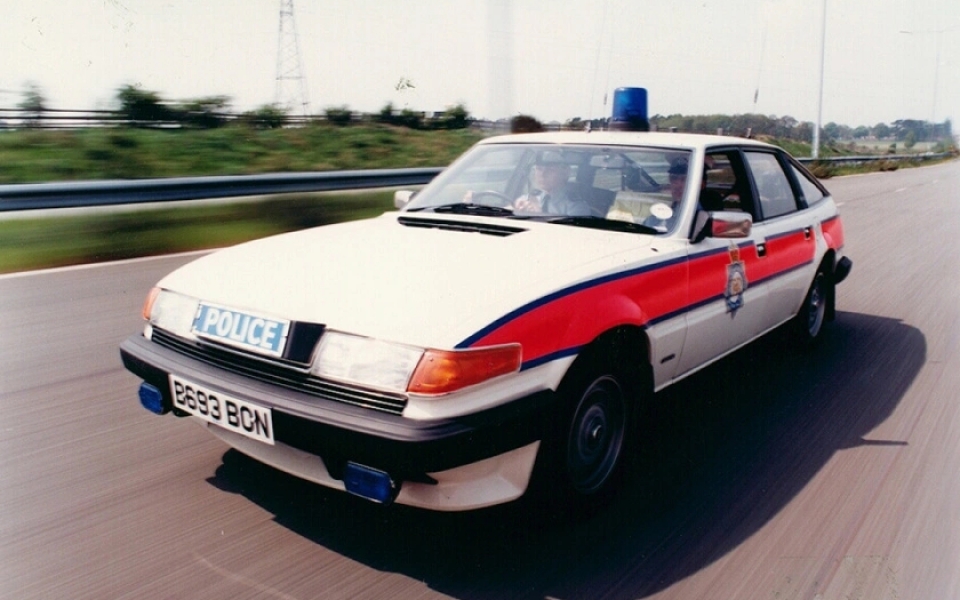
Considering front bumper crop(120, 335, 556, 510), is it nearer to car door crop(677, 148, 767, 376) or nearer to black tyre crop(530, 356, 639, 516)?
black tyre crop(530, 356, 639, 516)

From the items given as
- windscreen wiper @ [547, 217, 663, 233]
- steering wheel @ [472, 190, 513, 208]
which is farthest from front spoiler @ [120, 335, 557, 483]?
steering wheel @ [472, 190, 513, 208]

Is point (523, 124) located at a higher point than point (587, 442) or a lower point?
higher

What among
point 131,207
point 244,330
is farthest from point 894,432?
point 131,207

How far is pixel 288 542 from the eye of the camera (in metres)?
2.80

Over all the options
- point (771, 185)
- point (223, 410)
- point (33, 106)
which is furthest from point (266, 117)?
point (223, 410)

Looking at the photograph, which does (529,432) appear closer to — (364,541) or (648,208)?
(364,541)

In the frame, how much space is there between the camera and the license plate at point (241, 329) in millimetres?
2707

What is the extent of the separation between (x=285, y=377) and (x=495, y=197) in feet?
6.25

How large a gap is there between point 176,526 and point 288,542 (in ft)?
1.42

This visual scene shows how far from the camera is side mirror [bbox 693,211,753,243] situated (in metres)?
3.72

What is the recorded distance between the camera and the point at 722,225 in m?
3.74

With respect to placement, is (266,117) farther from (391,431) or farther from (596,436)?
(391,431)

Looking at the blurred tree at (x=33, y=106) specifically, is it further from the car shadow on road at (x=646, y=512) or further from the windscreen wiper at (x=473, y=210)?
the car shadow on road at (x=646, y=512)

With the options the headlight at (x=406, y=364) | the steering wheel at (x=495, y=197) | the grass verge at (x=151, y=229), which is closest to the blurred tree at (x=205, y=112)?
the grass verge at (x=151, y=229)
